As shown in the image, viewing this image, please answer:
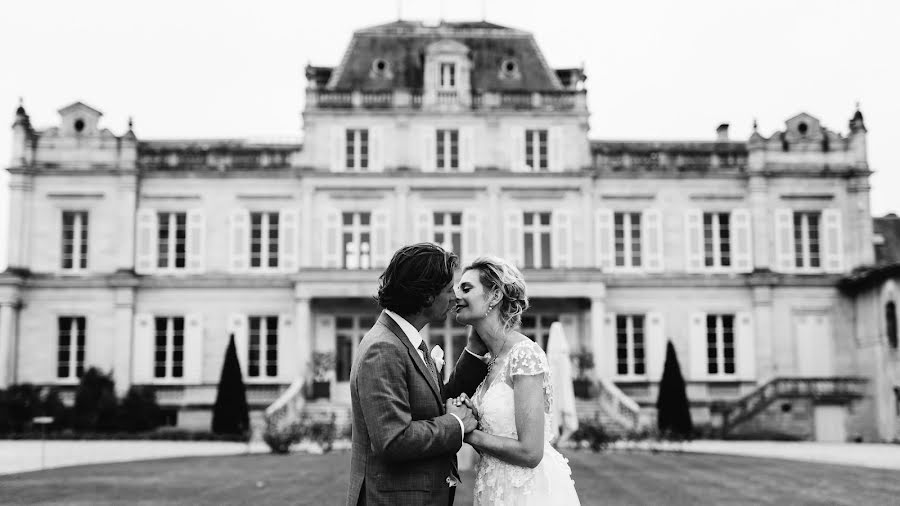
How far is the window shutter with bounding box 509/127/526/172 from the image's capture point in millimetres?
30812

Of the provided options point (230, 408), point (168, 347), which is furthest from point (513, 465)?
point (168, 347)

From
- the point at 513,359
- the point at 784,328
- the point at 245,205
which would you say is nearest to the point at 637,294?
the point at 784,328

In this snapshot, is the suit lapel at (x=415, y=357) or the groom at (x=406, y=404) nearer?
the groom at (x=406, y=404)

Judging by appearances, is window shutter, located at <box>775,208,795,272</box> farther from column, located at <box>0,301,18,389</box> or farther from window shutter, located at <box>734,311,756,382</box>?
column, located at <box>0,301,18,389</box>

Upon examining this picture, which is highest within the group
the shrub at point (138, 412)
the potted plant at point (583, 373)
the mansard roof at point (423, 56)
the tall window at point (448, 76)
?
the mansard roof at point (423, 56)

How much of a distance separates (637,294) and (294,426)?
1351 centimetres

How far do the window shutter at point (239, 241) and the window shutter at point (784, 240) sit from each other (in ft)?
56.9

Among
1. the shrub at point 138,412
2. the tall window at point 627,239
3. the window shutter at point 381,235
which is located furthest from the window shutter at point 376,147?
the shrub at point 138,412

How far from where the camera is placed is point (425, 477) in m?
3.97

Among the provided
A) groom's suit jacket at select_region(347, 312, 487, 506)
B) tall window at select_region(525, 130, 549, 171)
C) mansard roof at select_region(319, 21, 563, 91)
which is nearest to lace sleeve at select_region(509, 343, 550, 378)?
groom's suit jacket at select_region(347, 312, 487, 506)

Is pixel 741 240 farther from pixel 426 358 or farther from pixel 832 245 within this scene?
pixel 426 358

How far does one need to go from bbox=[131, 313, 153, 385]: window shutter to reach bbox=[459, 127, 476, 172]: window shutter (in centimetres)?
1130

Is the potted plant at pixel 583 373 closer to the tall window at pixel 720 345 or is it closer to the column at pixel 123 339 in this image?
the tall window at pixel 720 345

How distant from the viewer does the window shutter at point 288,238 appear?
30516mm
